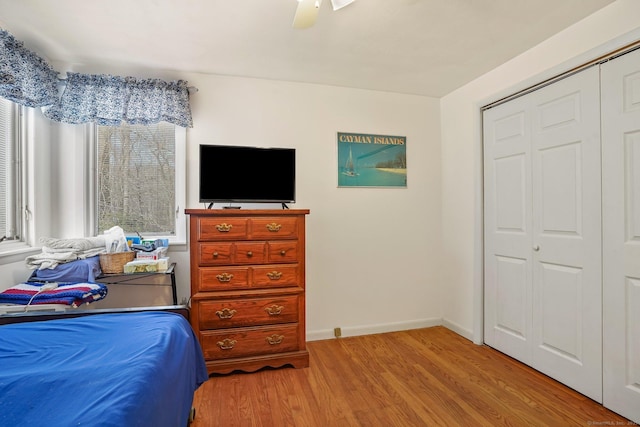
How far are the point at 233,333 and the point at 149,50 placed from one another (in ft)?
7.14

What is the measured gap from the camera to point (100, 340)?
1.20 metres

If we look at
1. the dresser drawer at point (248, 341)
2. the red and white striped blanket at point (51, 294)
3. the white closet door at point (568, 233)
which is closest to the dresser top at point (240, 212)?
the red and white striped blanket at point (51, 294)

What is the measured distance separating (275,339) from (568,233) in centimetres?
218

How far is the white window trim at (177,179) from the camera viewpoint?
2.54 metres

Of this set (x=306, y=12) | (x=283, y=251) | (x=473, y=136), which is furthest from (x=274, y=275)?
(x=473, y=136)

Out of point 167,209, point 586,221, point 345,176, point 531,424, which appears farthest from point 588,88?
point 167,209

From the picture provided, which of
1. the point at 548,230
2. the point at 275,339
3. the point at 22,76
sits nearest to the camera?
the point at 22,76

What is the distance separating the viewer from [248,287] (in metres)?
2.28

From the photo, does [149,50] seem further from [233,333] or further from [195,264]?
[233,333]

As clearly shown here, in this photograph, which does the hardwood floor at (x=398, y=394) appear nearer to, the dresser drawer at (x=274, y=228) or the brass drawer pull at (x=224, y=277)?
the brass drawer pull at (x=224, y=277)

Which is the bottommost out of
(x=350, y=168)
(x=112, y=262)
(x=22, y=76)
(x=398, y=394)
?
(x=398, y=394)

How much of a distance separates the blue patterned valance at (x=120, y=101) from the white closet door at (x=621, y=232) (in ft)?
9.49

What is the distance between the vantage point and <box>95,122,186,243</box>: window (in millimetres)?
2586

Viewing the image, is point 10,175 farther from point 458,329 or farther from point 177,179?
point 458,329
